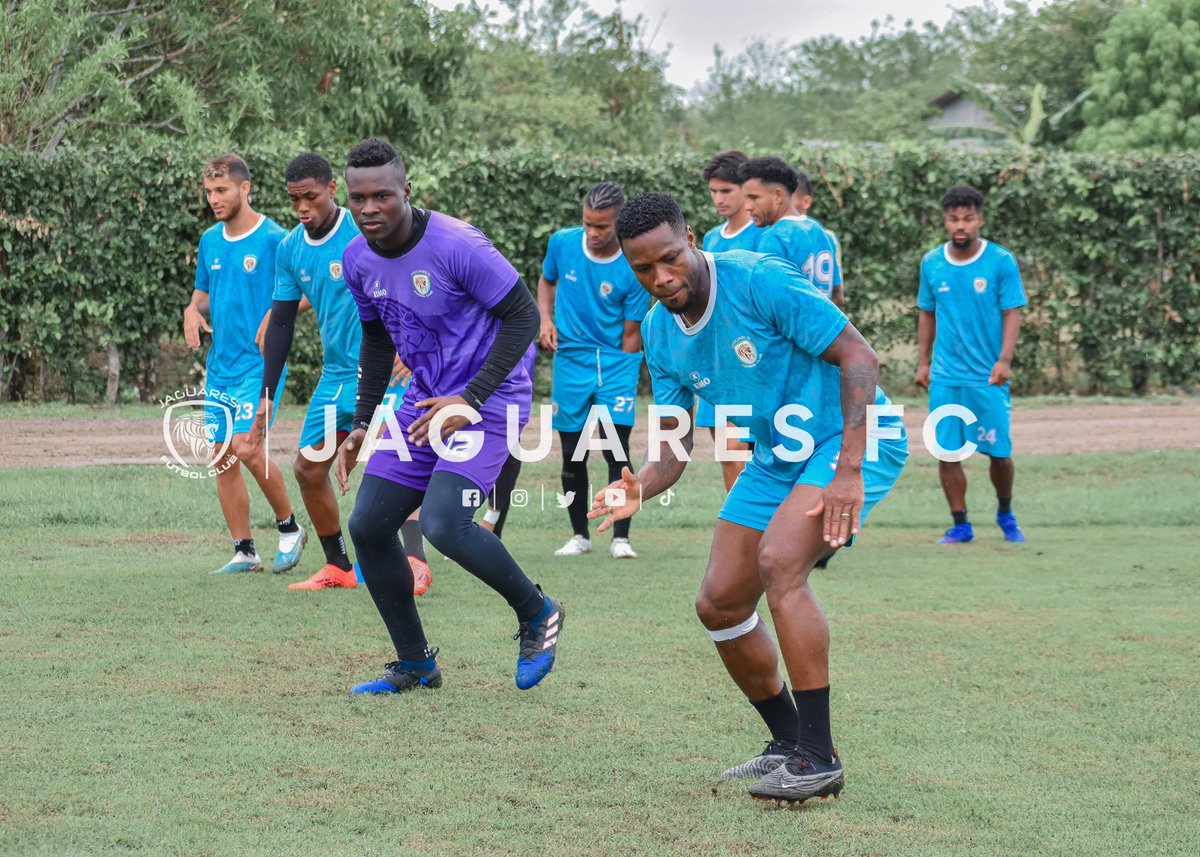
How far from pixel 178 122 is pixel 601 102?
15.7 m

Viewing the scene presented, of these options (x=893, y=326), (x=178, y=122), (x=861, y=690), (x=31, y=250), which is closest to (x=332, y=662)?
(x=861, y=690)

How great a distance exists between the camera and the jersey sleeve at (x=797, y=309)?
4.36 metres

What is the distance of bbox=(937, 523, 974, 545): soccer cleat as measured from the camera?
10156 mm

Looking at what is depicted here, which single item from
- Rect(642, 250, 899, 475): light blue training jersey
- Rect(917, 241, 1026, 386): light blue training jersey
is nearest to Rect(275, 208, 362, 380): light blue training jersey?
Rect(642, 250, 899, 475): light blue training jersey

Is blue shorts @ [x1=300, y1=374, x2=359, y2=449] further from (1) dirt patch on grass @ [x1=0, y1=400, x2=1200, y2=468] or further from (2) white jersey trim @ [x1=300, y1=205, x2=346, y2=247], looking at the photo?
(1) dirt patch on grass @ [x1=0, y1=400, x2=1200, y2=468]

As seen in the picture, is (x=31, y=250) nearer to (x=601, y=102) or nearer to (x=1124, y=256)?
(x=1124, y=256)

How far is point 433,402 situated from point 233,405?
3270 mm

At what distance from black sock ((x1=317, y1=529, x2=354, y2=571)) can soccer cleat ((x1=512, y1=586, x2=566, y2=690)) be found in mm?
2469

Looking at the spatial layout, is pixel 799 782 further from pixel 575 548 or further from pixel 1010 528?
pixel 1010 528

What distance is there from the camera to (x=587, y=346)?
9516mm

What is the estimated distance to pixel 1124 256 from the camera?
17.4 m

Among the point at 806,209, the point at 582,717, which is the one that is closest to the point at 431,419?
the point at 582,717

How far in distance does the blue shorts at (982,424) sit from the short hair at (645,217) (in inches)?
246

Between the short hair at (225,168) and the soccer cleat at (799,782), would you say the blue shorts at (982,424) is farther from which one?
the soccer cleat at (799,782)
